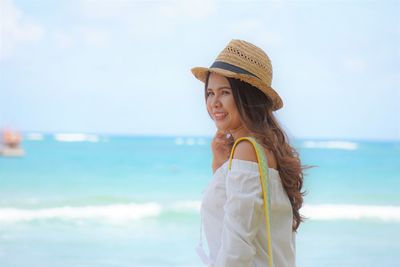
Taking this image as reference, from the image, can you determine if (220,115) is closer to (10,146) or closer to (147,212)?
(147,212)

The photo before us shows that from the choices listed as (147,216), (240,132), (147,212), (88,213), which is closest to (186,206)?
(147,212)

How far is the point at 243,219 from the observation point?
172 cm

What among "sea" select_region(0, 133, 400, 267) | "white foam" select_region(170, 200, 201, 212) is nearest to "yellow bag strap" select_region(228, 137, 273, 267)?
"sea" select_region(0, 133, 400, 267)

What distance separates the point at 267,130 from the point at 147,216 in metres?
6.06

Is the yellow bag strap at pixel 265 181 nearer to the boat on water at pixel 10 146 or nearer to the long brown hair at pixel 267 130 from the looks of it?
the long brown hair at pixel 267 130

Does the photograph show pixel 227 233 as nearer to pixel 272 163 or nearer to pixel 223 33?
pixel 272 163

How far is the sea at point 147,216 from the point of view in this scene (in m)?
5.62

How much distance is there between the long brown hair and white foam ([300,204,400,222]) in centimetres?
617

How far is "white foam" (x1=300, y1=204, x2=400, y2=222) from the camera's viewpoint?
8055mm

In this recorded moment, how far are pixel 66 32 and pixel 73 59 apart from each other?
4.59ft

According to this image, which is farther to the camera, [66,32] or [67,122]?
[67,122]

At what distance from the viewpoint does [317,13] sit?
1809cm

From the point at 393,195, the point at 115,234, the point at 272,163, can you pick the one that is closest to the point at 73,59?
the point at 393,195

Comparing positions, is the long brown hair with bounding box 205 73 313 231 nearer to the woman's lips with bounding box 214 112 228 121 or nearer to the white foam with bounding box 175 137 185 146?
the woman's lips with bounding box 214 112 228 121
